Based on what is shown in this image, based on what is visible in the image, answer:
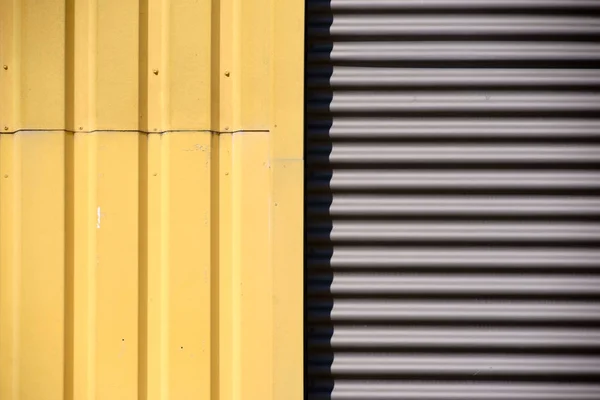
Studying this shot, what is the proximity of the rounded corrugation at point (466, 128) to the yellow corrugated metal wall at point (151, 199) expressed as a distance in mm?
301

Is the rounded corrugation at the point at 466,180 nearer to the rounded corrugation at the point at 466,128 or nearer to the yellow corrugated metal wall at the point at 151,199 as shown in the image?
the rounded corrugation at the point at 466,128

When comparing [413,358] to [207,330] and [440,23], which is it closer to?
[207,330]

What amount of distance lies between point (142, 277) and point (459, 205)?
5.00 ft

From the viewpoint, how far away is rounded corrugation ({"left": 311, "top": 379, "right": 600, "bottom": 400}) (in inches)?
108

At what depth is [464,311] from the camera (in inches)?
109

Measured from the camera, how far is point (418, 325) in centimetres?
279

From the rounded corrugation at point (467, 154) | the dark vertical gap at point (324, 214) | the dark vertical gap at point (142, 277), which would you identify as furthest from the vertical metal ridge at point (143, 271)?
the rounded corrugation at point (467, 154)

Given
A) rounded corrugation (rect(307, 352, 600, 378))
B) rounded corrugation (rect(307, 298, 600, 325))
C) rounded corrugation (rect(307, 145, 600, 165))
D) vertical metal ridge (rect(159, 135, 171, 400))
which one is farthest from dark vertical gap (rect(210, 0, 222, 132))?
rounded corrugation (rect(307, 352, 600, 378))

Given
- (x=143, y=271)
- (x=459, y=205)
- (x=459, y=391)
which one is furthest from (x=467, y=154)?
(x=143, y=271)

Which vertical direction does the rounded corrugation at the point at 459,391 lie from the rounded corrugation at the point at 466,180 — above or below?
below

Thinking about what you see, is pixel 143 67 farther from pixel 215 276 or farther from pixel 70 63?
pixel 215 276

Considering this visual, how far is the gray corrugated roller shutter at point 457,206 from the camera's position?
277cm

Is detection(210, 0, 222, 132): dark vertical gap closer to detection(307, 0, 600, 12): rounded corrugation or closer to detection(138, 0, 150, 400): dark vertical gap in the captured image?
detection(138, 0, 150, 400): dark vertical gap

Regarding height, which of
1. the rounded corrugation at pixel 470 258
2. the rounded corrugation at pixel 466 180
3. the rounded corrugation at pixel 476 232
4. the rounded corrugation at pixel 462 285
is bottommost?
the rounded corrugation at pixel 462 285
